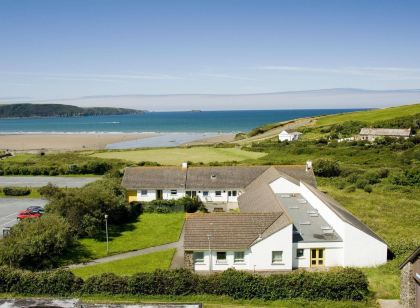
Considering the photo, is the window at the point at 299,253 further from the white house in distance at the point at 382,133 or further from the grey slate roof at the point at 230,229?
the white house in distance at the point at 382,133

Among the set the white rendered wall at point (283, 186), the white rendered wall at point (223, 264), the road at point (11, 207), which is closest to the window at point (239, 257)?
the white rendered wall at point (223, 264)

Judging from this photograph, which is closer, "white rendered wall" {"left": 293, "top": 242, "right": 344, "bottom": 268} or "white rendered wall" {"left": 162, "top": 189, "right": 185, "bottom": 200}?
"white rendered wall" {"left": 293, "top": 242, "right": 344, "bottom": 268}

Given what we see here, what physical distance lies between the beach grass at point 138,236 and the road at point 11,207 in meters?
8.86

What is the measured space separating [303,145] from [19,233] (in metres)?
70.2

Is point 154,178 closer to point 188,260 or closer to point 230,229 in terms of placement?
point 230,229

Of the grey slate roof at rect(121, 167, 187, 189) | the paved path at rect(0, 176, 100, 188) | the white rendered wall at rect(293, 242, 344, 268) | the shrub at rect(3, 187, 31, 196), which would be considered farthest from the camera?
the paved path at rect(0, 176, 100, 188)

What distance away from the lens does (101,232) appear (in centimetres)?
3675

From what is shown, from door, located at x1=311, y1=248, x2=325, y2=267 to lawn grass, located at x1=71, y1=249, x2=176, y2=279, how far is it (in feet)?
31.3

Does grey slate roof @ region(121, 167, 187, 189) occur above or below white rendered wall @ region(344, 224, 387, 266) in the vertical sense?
above

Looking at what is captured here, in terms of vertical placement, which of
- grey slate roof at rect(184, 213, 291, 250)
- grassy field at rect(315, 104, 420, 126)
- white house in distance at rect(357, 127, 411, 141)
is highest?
grassy field at rect(315, 104, 420, 126)

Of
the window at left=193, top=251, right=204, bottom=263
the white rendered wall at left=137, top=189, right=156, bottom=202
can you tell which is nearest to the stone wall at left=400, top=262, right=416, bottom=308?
the window at left=193, top=251, right=204, bottom=263

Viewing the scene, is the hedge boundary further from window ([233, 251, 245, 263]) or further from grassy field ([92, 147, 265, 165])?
grassy field ([92, 147, 265, 165])

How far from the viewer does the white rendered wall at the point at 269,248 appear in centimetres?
2823

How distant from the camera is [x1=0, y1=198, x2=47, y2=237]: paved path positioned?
129 feet
